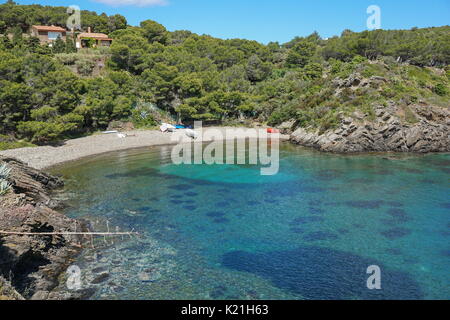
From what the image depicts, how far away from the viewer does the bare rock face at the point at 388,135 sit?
50.0 meters

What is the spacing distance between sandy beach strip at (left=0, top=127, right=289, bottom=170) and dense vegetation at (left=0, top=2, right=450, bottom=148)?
2660mm

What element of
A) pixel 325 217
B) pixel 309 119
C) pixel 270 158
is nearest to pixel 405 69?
pixel 309 119

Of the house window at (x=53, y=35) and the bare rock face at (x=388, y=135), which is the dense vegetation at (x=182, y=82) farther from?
the house window at (x=53, y=35)

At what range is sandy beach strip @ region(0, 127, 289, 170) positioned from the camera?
4188cm

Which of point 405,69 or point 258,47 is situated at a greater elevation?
A: point 258,47

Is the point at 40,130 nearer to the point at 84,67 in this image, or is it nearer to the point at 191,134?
the point at 191,134

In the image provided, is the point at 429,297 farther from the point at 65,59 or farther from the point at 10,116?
the point at 65,59

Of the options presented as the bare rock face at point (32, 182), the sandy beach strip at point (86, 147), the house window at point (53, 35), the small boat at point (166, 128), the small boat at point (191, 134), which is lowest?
the bare rock face at point (32, 182)

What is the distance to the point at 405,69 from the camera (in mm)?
63062

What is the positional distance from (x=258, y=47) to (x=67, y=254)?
9333 cm

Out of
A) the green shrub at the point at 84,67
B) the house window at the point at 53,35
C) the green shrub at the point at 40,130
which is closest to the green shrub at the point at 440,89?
the green shrub at the point at 40,130

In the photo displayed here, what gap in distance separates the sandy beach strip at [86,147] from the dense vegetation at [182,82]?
105 inches

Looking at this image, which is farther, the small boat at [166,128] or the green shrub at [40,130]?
the small boat at [166,128]

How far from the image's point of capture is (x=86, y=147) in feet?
163
